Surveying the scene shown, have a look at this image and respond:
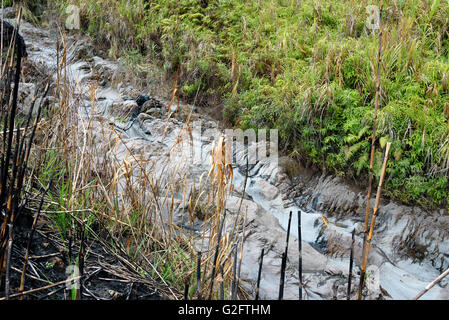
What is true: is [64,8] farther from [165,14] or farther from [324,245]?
[324,245]

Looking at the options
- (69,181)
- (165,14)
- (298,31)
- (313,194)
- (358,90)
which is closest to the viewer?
(69,181)

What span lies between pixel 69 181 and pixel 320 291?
1835mm

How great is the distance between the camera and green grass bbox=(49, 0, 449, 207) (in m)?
3.51

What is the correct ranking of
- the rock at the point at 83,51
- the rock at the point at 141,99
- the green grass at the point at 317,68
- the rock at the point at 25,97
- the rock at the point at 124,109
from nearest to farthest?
the green grass at the point at 317,68 → the rock at the point at 25,97 → the rock at the point at 124,109 → the rock at the point at 141,99 → the rock at the point at 83,51

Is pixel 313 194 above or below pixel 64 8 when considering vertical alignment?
below

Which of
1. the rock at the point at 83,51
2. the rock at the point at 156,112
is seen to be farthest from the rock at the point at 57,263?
the rock at the point at 83,51

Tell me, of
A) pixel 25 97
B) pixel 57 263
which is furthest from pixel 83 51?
pixel 57 263

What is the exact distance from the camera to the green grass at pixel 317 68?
11.5 ft

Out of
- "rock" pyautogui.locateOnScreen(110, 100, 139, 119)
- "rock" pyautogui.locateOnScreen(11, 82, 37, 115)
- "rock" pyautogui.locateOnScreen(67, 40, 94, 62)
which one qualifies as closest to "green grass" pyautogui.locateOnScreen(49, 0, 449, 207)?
"rock" pyautogui.locateOnScreen(67, 40, 94, 62)

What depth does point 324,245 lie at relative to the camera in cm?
332

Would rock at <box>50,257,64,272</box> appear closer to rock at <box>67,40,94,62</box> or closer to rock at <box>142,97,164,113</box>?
rock at <box>142,97,164,113</box>

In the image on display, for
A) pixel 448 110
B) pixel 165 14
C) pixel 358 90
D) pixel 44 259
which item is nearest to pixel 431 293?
pixel 448 110

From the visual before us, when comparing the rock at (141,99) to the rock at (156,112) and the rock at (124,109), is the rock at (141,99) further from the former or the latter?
the rock at (156,112)

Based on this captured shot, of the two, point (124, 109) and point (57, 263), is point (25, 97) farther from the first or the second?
point (57, 263)
